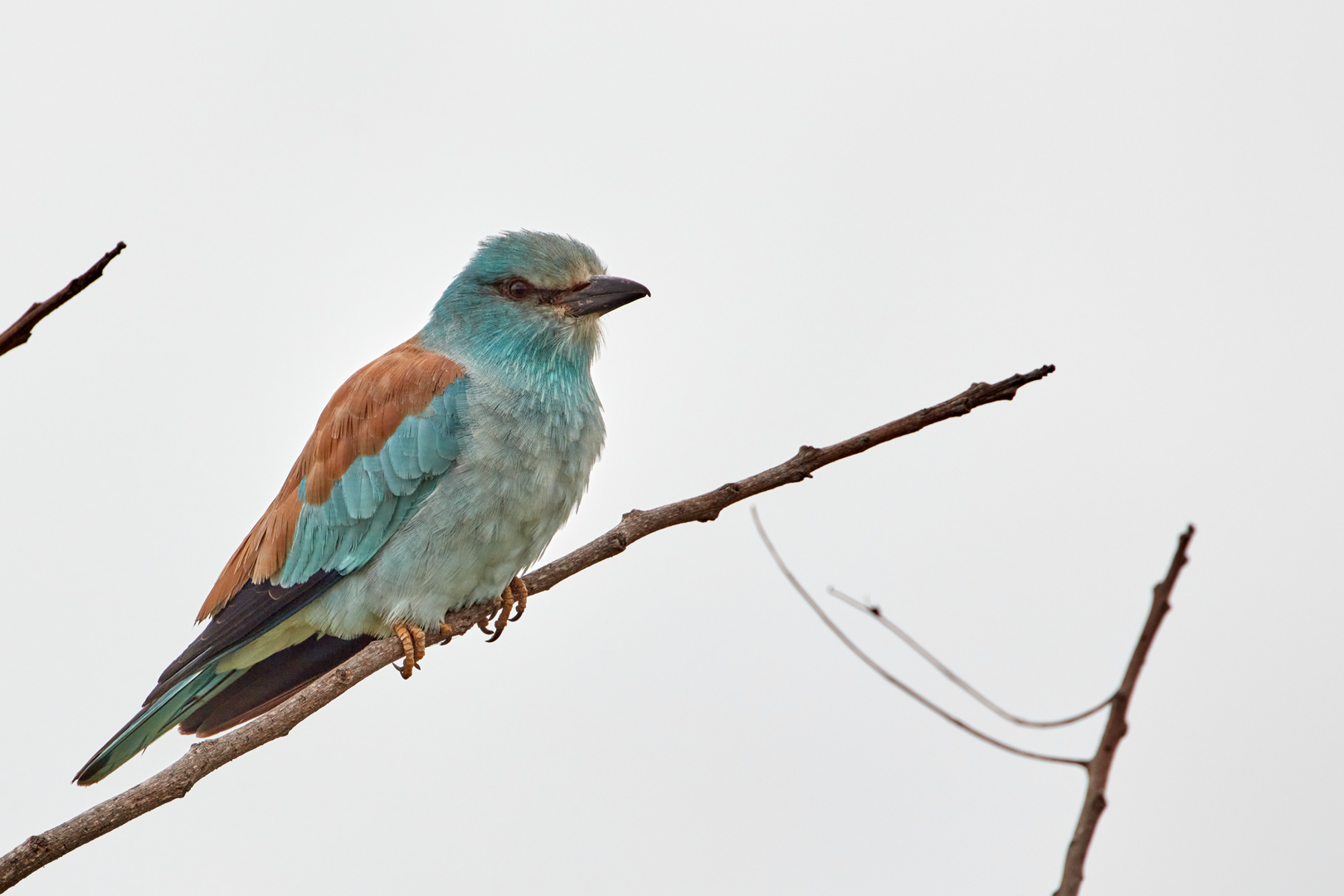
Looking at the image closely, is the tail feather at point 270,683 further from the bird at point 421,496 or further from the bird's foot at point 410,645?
the bird's foot at point 410,645

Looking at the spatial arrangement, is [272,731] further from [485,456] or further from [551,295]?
[551,295]

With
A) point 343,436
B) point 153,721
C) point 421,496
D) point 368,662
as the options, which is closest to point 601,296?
point 421,496

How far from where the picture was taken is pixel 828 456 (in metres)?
3.17

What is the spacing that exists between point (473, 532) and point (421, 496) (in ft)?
1.03

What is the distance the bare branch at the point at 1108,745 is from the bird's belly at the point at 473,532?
323cm

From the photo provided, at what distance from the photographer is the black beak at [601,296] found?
5.01m

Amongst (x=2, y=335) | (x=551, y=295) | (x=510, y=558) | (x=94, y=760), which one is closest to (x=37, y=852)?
(x=2, y=335)

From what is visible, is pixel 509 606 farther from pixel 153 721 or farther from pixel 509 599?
pixel 153 721

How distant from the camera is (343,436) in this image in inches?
201

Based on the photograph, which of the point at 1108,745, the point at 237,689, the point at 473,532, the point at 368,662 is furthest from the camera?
the point at 237,689

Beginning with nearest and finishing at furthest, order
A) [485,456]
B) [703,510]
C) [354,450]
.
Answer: [703,510]
[485,456]
[354,450]

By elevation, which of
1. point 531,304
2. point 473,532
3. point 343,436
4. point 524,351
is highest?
point 531,304

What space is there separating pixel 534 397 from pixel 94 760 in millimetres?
2123

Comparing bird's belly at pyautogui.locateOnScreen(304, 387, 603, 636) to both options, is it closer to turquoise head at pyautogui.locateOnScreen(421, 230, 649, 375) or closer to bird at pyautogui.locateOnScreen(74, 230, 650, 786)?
bird at pyautogui.locateOnScreen(74, 230, 650, 786)
